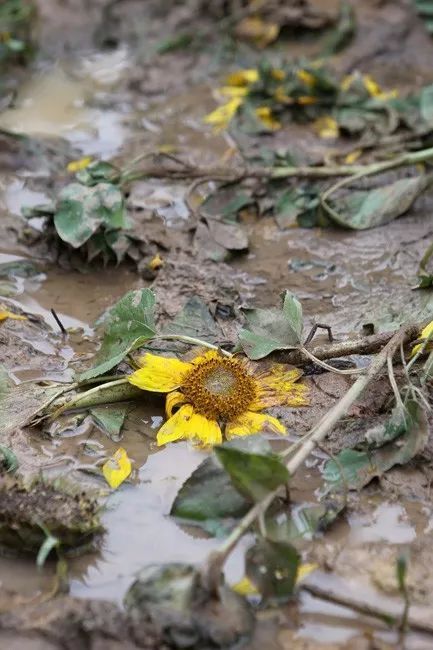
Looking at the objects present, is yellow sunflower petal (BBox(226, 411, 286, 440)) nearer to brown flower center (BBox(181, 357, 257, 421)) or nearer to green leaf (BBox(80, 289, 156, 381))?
brown flower center (BBox(181, 357, 257, 421))

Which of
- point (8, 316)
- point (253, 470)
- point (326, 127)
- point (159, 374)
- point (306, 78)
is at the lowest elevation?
point (326, 127)

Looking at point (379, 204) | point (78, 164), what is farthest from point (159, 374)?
point (78, 164)

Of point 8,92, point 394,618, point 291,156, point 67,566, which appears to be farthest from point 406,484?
point 8,92

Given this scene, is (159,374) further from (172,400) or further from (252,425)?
(252,425)

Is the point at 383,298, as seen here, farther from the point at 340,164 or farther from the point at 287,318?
the point at 340,164

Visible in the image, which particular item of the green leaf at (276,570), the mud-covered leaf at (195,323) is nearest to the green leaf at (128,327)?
the mud-covered leaf at (195,323)
